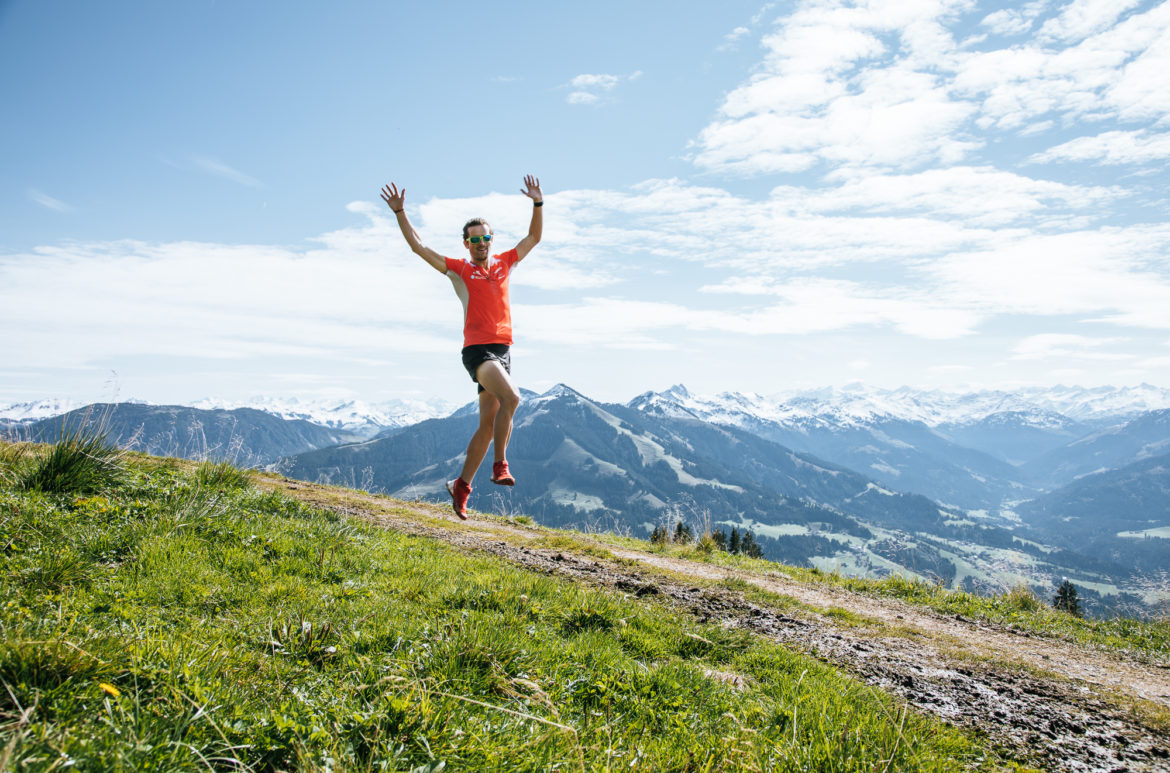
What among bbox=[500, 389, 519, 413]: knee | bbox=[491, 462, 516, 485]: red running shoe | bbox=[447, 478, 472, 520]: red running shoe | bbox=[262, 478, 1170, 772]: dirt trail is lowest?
bbox=[262, 478, 1170, 772]: dirt trail

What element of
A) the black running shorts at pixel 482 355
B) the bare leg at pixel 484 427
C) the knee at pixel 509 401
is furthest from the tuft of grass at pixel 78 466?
the knee at pixel 509 401

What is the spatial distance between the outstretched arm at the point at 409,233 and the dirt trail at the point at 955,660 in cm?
458

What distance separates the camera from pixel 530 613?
5.29 meters

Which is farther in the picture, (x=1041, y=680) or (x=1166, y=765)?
(x=1041, y=680)

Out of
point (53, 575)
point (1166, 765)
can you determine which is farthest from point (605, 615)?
point (53, 575)

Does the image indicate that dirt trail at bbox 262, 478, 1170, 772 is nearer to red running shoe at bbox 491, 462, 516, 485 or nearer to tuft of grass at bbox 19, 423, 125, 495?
red running shoe at bbox 491, 462, 516, 485

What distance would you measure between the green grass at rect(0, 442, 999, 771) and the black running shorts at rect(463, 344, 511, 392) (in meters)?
2.93

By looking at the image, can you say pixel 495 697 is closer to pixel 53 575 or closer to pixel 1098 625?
pixel 53 575

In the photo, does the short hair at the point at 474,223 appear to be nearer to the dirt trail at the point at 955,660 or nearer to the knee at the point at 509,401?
the knee at the point at 509,401

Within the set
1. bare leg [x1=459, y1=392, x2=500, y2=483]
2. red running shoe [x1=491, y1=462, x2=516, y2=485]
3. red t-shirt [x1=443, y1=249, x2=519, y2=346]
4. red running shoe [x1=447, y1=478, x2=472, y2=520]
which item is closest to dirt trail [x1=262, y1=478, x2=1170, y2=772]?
red running shoe [x1=447, y1=478, x2=472, y2=520]

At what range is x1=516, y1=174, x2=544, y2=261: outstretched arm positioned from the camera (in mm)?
8938

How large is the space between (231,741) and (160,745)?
332mm

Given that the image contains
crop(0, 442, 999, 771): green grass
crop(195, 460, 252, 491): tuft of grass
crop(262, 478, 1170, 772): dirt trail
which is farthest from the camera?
crop(195, 460, 252, 491): tuft of grass

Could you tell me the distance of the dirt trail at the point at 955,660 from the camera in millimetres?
4391
